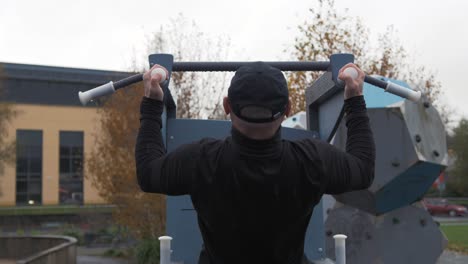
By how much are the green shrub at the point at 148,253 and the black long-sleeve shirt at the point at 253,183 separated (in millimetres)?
12701


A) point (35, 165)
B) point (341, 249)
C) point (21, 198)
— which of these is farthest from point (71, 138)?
point (341, 249)

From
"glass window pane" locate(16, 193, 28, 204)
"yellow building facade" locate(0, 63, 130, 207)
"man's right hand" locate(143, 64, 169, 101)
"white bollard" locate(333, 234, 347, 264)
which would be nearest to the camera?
"man's right hand" locate(143, 64, 169, 101)

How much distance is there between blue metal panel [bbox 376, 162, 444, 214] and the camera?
5125 mm

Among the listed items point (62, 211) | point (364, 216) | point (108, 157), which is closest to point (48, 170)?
point (62, 211)

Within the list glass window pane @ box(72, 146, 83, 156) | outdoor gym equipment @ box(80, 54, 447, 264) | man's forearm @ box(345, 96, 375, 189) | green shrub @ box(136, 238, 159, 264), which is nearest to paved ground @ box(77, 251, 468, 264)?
green shrub @ box(136, 238, 159, 264)

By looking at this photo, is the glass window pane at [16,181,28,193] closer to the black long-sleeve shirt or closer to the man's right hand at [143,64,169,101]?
the man's right hand at [143,64,169,101]

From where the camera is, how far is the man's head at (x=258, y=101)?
1768 mm

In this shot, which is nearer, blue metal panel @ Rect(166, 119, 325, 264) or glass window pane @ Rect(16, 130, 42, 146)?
blue metal panel @ Rect(166, 119, 325, 264)

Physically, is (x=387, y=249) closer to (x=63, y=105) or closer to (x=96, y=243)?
(x=96, y=243)

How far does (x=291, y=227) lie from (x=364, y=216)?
398cm

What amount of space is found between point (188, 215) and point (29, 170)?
5034cm

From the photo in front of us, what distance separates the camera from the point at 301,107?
13.9 m

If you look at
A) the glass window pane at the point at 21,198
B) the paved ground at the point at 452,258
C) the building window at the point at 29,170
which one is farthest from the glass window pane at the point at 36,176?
the paved ground at the point at 452,258

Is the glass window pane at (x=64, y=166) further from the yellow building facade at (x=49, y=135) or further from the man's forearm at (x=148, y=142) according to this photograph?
the man's forearm at (x=148, y=142)
